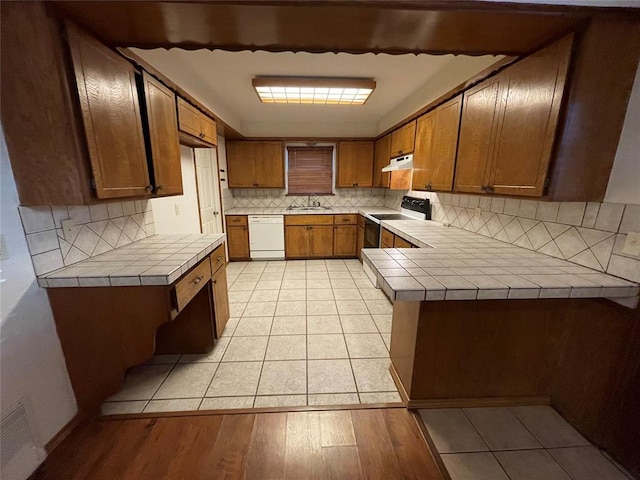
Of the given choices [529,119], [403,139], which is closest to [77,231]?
[529,119]

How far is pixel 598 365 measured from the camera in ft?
4.47

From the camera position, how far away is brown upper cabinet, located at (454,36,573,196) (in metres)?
1.31

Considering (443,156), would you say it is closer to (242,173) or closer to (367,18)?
(367,18)

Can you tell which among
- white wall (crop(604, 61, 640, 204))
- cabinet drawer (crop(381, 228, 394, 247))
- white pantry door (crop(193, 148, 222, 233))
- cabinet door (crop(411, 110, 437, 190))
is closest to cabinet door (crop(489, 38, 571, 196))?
white wall (crop(604, 61, 640, 204))

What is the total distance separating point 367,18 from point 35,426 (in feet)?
8.17

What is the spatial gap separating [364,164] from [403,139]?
1.33 meters

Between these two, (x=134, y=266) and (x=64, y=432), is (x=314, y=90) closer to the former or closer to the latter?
(x=134, y=266)

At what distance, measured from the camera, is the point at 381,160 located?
13.7 ft

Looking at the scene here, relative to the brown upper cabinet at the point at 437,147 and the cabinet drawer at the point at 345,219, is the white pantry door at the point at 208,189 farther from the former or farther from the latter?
the brown upper cabinet at the point at 437,147

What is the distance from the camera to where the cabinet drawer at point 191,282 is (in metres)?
1.47

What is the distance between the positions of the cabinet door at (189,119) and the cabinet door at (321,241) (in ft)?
7.74

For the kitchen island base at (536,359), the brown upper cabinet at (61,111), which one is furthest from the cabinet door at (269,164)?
the kitchen island base at (536,359)

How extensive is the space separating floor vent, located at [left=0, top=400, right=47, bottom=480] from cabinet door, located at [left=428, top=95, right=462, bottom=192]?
304 cm

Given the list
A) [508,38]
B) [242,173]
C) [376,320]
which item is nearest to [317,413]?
[376,320]
